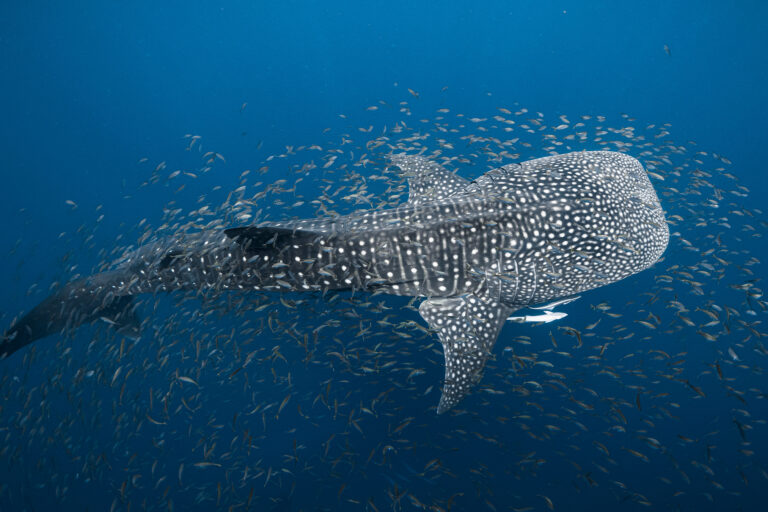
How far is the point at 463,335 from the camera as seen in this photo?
4.50m

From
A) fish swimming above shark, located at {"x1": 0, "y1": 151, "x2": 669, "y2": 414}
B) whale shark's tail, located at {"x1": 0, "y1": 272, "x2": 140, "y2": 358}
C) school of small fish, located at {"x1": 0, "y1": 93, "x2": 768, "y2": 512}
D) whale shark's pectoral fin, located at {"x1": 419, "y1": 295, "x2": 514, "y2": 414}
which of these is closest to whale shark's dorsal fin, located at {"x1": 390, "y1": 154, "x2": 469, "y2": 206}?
school of small fish, located at {"x1": 0, "y1": 93, "x2": 768, "y2": 512}

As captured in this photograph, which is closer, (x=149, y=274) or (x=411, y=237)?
(x=411, y=237)

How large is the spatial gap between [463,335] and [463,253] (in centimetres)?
95

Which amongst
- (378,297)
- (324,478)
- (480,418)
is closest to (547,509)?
(480,418)

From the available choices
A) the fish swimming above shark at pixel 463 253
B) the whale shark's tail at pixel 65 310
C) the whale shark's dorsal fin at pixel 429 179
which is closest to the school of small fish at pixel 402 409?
the whale shark's dorsal fin at pixel 429 179

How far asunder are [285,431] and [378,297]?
9.01 feet

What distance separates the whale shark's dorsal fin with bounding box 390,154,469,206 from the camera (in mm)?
Result: 5410

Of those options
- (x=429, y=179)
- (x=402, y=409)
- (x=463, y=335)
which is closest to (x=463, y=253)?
(x=463, y=335)

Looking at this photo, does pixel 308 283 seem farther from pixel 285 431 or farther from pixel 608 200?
pixel 608 200

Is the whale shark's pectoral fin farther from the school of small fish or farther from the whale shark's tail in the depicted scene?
the whale shark's tail

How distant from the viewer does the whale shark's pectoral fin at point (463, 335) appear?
4.46 meters

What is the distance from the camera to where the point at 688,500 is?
21.7 ft

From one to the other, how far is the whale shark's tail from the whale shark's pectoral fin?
399 cm

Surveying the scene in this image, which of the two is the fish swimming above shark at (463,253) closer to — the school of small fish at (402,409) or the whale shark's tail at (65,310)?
the whale shark's tail at (65,310)
